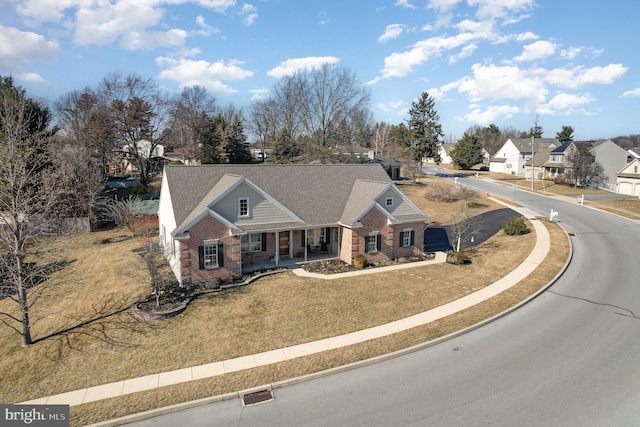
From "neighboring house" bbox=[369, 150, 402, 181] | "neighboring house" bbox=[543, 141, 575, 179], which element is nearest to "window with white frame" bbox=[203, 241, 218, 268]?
"neighboring house" bbox=[369, 150, 402, 181]

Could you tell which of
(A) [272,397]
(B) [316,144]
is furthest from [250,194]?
(B) [316,144]

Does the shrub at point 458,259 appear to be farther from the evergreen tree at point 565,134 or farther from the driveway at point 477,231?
the evergreen tree at point 565,134

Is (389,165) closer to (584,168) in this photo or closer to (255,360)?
(584,168)

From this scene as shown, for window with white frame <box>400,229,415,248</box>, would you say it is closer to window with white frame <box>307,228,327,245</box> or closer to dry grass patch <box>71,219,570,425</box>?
window with white frame <box>307,228,327,245</box>

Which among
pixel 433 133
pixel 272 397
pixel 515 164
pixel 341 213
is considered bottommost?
pixel 272 397

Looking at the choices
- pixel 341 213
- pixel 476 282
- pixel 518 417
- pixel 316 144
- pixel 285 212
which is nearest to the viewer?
pixel 518 417

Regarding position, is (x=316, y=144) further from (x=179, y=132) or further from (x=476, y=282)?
(x=476, y=282)

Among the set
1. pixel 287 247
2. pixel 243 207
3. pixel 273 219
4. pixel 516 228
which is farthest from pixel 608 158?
pixel 243 207
